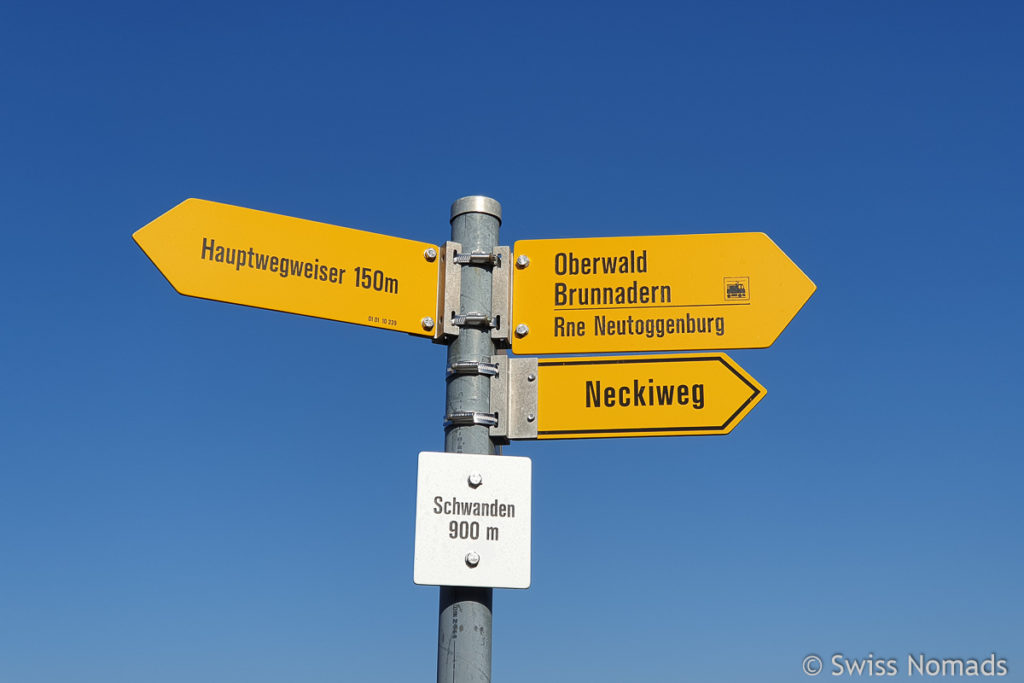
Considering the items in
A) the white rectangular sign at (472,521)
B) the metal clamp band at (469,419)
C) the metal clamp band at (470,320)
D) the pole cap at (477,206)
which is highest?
the pole cap at (477,206)

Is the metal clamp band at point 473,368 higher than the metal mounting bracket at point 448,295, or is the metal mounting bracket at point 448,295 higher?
the metal mounting bracket at point 448,295

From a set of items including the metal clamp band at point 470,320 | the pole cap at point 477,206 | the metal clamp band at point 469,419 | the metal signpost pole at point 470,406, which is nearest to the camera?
the metal signpost pole at point 470,406

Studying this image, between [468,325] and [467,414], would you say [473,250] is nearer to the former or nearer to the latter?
[468,325]

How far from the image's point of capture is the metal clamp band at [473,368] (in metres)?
3.33

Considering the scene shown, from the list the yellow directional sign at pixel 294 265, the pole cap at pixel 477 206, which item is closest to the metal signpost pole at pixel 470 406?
the pole cap at pixel 477 206

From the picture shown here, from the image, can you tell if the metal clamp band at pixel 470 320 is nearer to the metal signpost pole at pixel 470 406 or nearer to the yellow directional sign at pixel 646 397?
the metal signpost pole at pixel 470 406

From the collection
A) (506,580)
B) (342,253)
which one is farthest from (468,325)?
(506,580)

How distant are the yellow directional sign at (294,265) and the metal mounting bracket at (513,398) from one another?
0.32m

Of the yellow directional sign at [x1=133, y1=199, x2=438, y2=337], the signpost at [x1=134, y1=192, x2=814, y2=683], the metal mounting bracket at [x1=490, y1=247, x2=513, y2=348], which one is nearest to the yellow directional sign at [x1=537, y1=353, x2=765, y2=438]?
the signpost at [x1=134, y1=192, x2=814, y2=683]

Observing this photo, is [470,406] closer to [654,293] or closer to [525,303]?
[525,303]

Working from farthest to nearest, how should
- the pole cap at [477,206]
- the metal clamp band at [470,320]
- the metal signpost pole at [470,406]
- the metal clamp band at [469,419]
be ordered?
the pole cap at [477,206]
the metal clamp band at [470,320]
the metal clamp band at [469,419]
the metal signpost pole at [470,406]

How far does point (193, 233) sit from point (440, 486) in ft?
4.26

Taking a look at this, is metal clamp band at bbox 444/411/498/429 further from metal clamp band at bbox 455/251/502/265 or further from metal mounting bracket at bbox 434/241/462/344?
metal clamp band at bbox 455/251/502/265

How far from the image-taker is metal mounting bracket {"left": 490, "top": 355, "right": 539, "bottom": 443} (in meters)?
3.34
